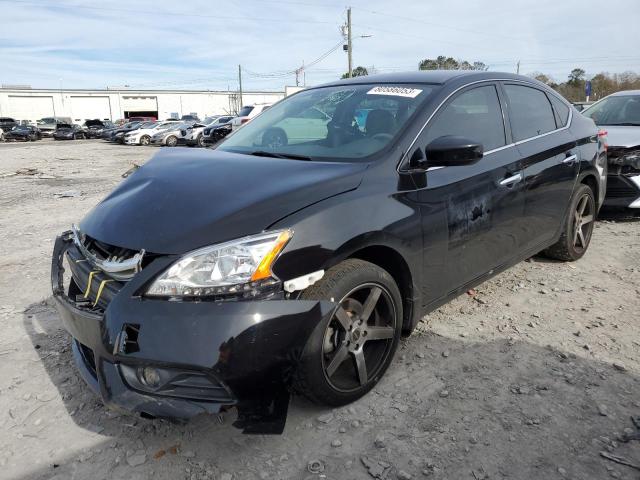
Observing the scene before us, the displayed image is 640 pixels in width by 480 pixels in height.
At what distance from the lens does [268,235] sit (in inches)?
84.4

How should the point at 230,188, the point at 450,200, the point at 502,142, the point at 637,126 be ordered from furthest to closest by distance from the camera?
the point at 637,126 < the point at 502,142 < the point at 450,200 < the point at 230,188

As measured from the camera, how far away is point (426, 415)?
2508 millimetres

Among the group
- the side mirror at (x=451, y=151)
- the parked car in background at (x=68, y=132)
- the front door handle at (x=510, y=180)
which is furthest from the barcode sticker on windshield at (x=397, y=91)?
the parked car in background at (x=68, y=132)

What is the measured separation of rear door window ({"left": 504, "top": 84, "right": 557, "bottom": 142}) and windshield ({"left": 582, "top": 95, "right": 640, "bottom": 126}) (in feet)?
10.7

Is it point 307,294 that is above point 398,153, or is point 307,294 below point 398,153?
below

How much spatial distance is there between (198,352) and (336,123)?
1.77m

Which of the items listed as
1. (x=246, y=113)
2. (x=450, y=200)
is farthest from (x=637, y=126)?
(x=246, y=113)

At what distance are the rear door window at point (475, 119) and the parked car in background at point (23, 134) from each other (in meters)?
41.5

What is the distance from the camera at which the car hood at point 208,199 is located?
2.18 metres

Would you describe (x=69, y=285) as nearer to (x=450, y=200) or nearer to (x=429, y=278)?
(x=429, y=278)

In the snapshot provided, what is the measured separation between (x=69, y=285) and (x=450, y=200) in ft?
7.18

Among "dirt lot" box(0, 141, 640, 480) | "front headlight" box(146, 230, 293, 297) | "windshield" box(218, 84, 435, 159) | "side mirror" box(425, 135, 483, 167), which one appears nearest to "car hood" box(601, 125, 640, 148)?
"dirt lot" box(0, 141, 640, 480)

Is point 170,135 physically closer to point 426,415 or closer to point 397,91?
point 397,91

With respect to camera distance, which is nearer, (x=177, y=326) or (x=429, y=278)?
(x=177, y=326)
